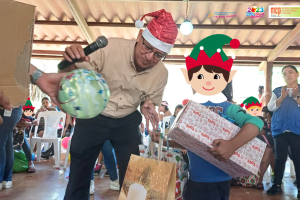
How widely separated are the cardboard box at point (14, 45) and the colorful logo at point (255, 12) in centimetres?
574

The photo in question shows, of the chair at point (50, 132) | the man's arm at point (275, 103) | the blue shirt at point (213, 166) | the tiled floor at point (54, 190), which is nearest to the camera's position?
the blue shirt at point (213, 166)

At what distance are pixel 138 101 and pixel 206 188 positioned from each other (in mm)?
660

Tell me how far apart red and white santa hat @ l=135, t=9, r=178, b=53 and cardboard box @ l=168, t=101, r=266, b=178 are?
0.39 metres

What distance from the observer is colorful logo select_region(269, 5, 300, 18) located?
5.27 meters

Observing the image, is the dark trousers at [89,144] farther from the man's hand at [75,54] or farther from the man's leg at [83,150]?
the man's hand at [75,54]

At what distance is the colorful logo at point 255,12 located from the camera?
5.67 metres

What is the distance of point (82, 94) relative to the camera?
0.91 meters

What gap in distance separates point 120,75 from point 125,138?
394mm

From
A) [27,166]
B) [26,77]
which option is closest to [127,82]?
[26,77]

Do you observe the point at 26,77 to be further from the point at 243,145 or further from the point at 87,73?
the point at 243,145

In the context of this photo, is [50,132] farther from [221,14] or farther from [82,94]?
[221,14]

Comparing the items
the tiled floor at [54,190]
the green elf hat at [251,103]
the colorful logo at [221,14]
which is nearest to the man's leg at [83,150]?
the tiled floor at [54,190]

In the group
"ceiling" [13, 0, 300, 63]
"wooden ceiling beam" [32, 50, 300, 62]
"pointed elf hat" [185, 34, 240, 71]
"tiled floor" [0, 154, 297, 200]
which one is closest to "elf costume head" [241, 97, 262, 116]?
"tiled floor" [0, 154, 297, 200]

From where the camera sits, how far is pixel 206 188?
1.41 meters
